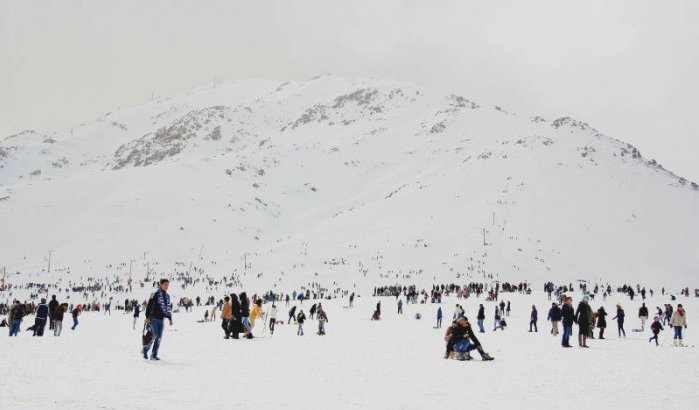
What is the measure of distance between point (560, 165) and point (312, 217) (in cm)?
5371

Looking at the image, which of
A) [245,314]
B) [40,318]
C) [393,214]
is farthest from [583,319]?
[393,214]

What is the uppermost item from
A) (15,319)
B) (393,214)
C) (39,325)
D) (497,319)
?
(393,214)

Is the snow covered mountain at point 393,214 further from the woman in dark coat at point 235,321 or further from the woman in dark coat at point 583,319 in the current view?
the woman in dark coat at point 583,319

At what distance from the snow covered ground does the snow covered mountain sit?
178 ft

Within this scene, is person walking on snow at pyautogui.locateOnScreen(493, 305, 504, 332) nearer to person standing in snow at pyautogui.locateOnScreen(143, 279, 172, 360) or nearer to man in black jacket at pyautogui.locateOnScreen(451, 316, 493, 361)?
man in black jacket at pyautogui.locateOnScreen(451, 316, 493, 361)

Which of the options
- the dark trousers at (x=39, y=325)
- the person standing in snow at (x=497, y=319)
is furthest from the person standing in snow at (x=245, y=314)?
the person standing in snow at (x=497, y=319)

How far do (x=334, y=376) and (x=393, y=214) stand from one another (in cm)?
9743

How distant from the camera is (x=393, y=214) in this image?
109 metres

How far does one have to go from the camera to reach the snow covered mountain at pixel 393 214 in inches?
3145

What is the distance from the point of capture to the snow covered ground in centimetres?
884

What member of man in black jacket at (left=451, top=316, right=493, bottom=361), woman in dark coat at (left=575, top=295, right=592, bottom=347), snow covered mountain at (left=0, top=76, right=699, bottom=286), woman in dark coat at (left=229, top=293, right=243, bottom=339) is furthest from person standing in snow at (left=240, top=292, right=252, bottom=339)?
snow covered mountain at (left=0, top=76, right=699, bottom=286)

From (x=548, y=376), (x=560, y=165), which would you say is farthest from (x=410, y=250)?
(x=548, y=376)

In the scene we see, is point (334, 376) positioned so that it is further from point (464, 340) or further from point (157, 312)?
point (464, 340)

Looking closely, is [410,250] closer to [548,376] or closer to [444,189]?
[444,189]
